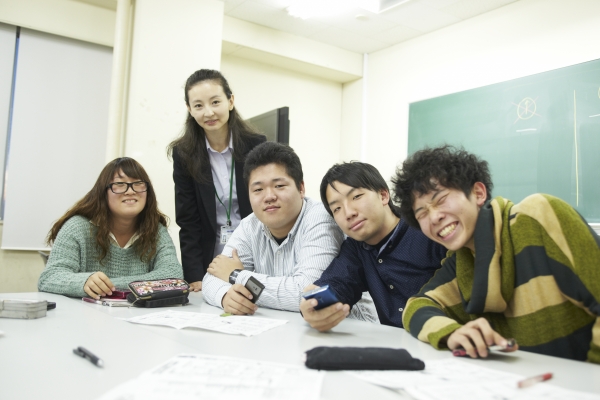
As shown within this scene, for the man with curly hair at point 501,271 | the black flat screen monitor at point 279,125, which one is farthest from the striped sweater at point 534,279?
the black flat screen monitor at point 279,125

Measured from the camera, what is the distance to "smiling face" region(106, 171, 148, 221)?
2.03 meters

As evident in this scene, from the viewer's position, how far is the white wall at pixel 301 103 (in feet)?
15.2

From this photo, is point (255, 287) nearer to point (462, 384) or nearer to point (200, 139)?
point (462, 384)

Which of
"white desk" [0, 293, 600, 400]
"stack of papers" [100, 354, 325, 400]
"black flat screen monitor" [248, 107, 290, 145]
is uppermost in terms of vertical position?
"black flat screen monitor" [248, 107, 290, 145]

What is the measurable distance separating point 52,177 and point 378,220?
3065 millimetres

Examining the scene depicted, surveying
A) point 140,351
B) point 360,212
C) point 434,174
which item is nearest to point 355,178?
point 360,212

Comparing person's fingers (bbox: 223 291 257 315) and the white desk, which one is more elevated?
person's fingers (bbox: 223 291 257 315)

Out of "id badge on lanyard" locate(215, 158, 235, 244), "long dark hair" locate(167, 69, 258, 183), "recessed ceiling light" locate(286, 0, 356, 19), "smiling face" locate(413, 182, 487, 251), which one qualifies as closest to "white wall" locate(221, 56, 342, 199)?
"recessed ceiling light" locate(286, 0, 356, 19)

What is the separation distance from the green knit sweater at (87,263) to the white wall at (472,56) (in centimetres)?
269

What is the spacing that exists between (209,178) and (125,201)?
443 mm

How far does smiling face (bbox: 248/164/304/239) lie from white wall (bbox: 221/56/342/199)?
2983 mm

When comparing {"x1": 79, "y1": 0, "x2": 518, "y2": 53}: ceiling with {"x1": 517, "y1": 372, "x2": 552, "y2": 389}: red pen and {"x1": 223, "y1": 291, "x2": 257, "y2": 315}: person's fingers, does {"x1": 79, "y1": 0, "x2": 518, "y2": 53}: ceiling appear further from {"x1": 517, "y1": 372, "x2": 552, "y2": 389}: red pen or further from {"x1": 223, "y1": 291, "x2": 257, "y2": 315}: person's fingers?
{"x1": 517, "y1": 372, "x2": 552, "y2": 389}: red pen

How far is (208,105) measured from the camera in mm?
2232

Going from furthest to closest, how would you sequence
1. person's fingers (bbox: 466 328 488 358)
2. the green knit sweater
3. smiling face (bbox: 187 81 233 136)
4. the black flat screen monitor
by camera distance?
the black flat screen monitor
smiling face (bbox: 187 81 233 136)
the green knit sweater
person's fingers (bbox: 466 328 488 358)
